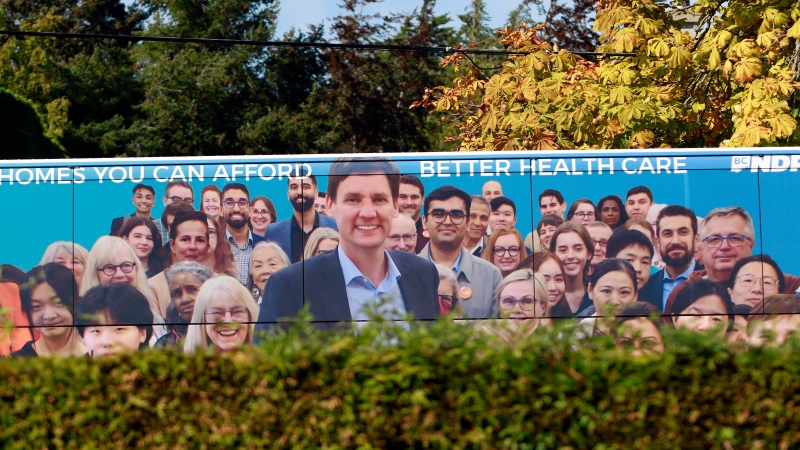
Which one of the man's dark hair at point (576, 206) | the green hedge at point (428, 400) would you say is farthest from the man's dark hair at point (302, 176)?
the green hedge at point (428, 400)

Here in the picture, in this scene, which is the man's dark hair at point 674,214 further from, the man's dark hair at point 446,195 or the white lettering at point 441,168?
the white lettering at point 441,168

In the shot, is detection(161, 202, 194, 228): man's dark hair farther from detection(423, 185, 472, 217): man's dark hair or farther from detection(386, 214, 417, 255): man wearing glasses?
detection(423, 185, 472, 217): man's dark hair

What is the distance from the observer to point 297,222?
28.9ft

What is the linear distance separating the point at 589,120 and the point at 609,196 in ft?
17.8

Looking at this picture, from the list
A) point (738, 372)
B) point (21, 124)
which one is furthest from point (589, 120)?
point (21, 124)

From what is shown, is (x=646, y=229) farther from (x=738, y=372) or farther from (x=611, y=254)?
(x=738, y=372)

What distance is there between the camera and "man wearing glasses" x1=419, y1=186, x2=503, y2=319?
345 inches

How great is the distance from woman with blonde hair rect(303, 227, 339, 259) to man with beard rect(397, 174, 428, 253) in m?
0.70

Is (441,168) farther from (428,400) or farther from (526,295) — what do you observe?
(428,400)

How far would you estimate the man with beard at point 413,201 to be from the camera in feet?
28.8

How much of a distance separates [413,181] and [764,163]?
3236 millimetres

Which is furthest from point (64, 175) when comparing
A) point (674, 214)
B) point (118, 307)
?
point (674, 214)

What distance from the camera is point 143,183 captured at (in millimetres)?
8844

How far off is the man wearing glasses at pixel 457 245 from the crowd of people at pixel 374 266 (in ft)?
0.04
